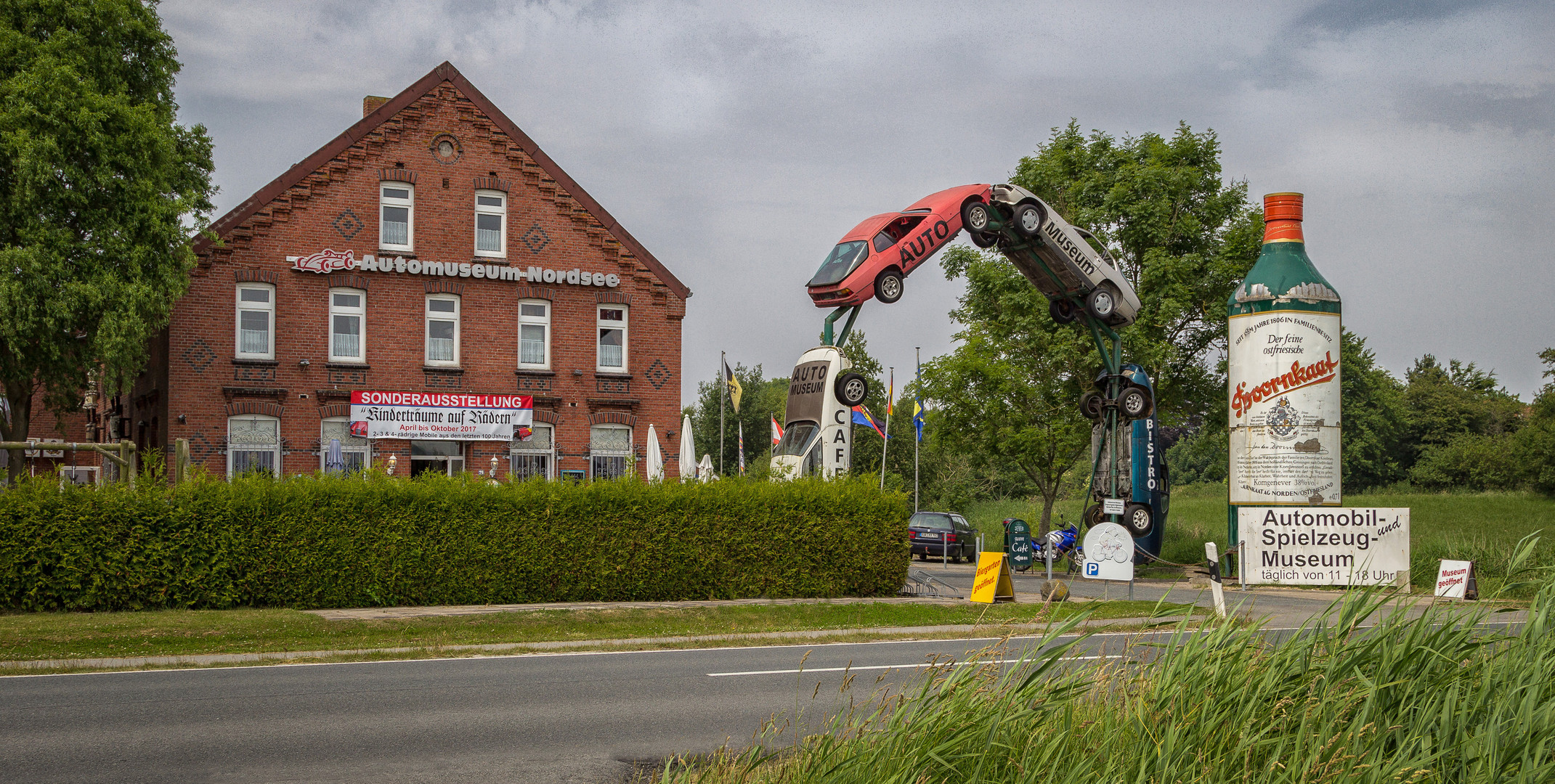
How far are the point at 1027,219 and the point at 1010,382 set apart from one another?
45.3 feet

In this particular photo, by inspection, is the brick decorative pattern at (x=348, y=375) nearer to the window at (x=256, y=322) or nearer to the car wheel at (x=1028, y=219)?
the window at (x=256, y=322)

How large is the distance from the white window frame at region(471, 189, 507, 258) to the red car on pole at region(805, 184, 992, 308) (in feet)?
41.4

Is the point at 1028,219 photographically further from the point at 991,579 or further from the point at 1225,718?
the point at 1225,718

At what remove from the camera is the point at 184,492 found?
16125 millimetres

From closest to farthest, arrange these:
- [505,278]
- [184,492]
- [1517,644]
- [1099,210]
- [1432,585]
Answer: [1517,644], [184,492], [1432,585], [505,278], [1099,210]

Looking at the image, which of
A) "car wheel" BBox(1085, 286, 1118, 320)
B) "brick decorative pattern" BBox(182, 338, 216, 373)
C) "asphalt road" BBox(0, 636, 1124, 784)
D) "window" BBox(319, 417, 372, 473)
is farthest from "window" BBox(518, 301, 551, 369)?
"asphalt road" BBox(0, 636, 1124, 784)

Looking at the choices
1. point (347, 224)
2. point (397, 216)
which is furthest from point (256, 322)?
point (397, 216)

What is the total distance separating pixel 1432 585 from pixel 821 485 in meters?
12.3

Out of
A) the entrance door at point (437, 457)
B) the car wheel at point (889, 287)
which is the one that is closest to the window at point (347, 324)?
the entrance door at point (437, 457)

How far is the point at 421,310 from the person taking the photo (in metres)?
29.1

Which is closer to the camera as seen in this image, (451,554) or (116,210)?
(451,554)

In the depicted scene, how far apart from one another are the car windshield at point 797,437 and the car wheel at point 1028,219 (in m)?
5.59

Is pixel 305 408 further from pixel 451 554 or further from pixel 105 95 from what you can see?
pixel 451 554

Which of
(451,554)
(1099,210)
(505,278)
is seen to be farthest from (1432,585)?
(505,278)
